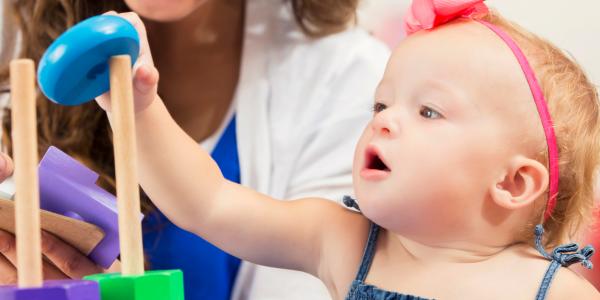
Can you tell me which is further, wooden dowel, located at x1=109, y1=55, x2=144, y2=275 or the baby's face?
the baby's face

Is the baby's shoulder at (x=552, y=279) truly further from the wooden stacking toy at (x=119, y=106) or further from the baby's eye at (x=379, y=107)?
the wooden stacking toy at (x=119, y=106)

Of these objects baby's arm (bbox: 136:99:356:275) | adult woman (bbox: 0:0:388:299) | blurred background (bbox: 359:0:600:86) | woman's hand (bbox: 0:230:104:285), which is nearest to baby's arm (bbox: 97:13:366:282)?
baby's arm (bbox: 136:99:356:275)

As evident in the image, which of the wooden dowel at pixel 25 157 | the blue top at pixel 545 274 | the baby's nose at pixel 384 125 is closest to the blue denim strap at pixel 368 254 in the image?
the blue top at pixel 545 274

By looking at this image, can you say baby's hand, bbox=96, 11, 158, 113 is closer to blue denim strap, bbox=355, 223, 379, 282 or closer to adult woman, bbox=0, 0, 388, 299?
blue denim strap, bbox=355, 223, 379, 282

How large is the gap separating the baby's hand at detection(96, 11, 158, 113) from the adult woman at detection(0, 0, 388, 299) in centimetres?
42

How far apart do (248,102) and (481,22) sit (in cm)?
46

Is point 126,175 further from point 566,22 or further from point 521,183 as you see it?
point 566,22

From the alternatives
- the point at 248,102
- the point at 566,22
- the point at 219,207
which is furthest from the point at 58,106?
the point at 566,22

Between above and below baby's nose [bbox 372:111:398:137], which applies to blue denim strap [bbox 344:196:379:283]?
below

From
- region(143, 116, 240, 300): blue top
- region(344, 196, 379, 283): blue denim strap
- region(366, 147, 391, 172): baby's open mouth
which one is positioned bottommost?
region(143, 116, 240, 300): blue top

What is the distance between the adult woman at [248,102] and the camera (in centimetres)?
114

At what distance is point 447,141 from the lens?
0.71 m

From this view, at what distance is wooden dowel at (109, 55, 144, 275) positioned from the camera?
0.55 m

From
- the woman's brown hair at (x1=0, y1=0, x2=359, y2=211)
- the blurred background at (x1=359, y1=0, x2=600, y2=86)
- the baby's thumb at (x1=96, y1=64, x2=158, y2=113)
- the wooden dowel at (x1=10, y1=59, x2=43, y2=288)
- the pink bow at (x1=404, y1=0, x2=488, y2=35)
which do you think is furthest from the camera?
the blurred background at (x1=359, y1=0, x2=600, y2=86)
